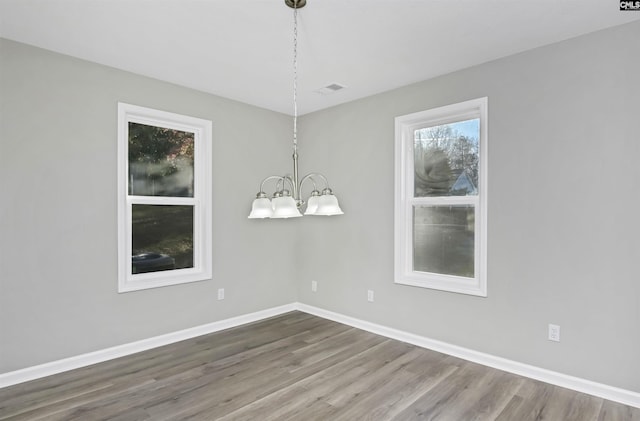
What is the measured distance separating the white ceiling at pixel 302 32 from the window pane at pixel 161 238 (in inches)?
53.5

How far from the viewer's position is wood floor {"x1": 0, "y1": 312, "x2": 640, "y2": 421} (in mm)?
2422

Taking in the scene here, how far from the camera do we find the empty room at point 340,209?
8.21ft

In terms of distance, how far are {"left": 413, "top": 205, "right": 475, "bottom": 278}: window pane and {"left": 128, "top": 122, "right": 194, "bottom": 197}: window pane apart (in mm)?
2521

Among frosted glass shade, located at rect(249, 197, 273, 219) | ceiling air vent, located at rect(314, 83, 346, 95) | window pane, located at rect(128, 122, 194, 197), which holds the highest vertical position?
ceiling air vent, located at rect(314, 83, 346, 95)

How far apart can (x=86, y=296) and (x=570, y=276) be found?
3959mm

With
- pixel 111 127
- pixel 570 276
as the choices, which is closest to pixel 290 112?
pixel 111 127

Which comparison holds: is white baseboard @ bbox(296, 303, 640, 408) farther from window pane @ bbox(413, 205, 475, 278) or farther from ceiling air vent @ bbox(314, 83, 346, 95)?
ceiling air vent @ bbox(314, 83, 346, 95)

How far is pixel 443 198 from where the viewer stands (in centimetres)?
358

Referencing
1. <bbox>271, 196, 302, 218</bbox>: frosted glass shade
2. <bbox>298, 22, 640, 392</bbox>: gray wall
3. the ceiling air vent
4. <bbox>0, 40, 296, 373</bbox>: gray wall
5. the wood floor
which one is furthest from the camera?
the ceiling air vent

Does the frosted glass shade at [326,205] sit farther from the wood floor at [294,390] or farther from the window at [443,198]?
the window at [443,198]

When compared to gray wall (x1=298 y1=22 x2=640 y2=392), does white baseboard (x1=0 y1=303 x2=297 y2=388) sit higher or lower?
lower

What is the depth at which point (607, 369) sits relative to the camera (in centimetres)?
260

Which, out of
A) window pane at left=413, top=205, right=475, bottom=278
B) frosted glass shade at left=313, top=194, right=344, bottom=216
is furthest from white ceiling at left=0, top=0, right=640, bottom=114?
window pane at left=413, top=205, right=475, bottom=278

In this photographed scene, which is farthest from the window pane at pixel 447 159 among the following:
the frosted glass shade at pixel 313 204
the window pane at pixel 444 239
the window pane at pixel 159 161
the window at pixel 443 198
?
the window pane at pixel 159 161
